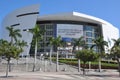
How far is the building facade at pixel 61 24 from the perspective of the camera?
144 m

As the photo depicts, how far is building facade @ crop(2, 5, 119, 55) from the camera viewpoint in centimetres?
14399

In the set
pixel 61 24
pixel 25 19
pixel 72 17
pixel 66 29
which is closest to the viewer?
pixel 72 17

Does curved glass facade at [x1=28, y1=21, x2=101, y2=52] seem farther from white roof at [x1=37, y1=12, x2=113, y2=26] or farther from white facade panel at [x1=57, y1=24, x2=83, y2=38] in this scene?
white roof at [x1=37, y1=12, x2=113, y2=26]

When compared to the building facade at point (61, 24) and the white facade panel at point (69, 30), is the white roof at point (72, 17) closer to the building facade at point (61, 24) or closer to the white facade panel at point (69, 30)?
the building facade at point (61, 24)

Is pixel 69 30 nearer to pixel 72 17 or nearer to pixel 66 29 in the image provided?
pixel 66 29

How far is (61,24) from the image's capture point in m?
148

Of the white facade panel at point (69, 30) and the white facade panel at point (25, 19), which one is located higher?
the white facade panel at point (25, 19)

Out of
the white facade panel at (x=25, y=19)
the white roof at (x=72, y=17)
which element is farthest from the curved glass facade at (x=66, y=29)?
the white facade panel at (x=25, y=19)

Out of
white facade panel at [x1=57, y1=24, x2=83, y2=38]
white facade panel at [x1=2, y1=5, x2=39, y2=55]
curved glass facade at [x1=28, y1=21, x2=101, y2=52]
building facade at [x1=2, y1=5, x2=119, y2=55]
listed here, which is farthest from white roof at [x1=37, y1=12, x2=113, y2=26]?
white facade panel at [x1=2, y1=5, x2=39, y2=55]

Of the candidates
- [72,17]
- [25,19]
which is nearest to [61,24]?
[72,17]

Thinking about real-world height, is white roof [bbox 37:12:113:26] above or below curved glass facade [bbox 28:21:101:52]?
above

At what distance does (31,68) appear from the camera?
224 ft

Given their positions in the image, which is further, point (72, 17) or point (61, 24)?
point (61, 24)

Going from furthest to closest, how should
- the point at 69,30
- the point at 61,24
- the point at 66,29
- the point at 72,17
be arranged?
the point at 61,24 < the point at 66,29 < the point at 69,30 < the point at 72,17
